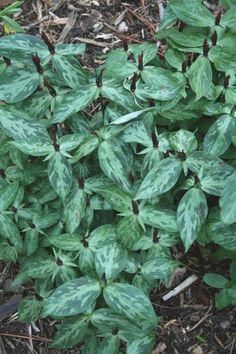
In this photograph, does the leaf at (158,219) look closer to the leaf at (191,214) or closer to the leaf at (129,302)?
the leaf at (191,214)

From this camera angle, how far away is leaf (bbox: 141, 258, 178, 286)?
150 centimetres

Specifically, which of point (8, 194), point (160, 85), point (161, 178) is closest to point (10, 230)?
point (8, 194)

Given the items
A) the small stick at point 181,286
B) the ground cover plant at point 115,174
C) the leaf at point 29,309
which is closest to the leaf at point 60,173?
the ground cover plant at point 115,174

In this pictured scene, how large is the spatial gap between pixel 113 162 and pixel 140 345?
1.58 feet

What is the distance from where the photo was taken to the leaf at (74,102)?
149 cm

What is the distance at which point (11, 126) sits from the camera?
1470mm

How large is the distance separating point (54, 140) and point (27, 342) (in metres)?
0.61

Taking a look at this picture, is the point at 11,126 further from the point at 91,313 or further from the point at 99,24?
the point at 99,24

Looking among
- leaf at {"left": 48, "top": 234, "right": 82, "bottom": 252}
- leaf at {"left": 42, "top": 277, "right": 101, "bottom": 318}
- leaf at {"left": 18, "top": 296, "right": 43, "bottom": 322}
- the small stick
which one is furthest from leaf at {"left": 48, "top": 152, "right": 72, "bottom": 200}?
the small stick

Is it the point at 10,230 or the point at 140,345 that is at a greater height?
the point at 10,230

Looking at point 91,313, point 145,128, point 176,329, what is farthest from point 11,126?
point 176,329

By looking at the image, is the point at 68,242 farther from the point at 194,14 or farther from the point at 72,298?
the point at 194,14

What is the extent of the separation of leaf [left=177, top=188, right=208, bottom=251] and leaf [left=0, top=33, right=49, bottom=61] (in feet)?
1.72

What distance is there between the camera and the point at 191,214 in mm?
1441
